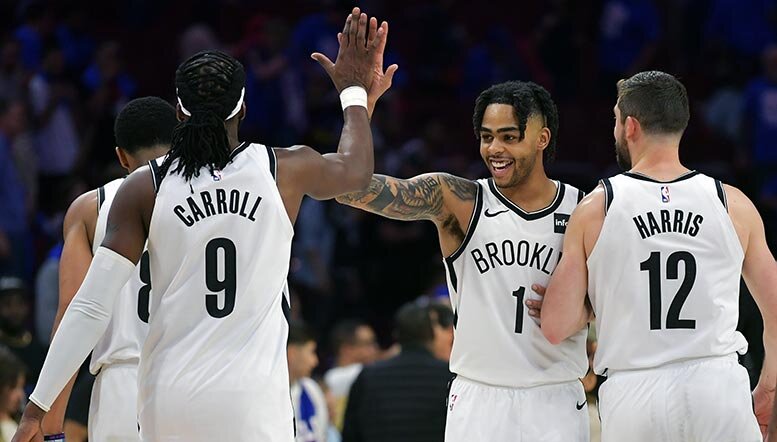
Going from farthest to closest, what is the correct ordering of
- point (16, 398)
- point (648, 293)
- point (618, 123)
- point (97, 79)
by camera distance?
point (97, 79) → point (16, 398) → point (618, 123) → point (648, 293)

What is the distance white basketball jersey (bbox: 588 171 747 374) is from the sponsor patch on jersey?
456mm

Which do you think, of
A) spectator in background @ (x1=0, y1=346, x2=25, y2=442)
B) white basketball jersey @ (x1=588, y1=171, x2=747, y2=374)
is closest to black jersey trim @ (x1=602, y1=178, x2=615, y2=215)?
white basketball jersey @ (x1=588, y1=171, x2=747, y2=374)

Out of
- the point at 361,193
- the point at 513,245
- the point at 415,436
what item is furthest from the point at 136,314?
the point at 415,436

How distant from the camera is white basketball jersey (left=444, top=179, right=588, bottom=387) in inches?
259

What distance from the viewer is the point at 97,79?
16.6m

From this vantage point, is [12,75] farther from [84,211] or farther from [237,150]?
[237,150]

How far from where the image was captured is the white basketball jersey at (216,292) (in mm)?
5375

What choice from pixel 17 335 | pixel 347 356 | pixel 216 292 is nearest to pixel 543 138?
pixel 216 292

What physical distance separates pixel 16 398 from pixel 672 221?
14.5 feet

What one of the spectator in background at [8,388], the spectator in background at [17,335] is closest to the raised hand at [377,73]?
the spectator in background at [8,388]

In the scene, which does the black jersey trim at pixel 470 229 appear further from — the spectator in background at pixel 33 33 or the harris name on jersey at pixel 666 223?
the spectator in background at pixel 33 33

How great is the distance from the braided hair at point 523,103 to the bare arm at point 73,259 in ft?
6.76

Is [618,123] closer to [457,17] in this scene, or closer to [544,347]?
[544,347]

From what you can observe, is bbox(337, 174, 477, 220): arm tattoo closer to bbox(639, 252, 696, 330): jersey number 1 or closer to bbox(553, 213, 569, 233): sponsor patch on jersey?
bbox(553, 213, 569, 233): sponsor patch on jersey
